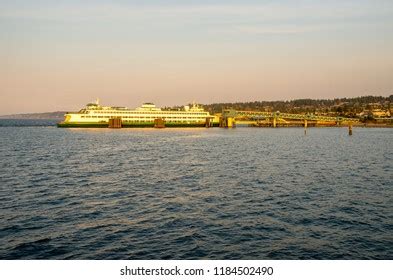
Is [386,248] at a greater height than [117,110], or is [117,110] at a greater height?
[117,110]

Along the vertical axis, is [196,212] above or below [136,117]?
below

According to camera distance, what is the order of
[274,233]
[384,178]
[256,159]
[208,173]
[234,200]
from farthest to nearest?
[256,159] < [208,173] < [384,178] < [234,200] < [274,233]

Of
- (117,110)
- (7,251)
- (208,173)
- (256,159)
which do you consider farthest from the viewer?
(117,110)

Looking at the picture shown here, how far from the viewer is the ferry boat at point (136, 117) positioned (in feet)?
529

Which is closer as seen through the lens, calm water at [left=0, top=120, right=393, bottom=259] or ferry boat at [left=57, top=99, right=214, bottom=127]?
calm water at [left=0, top=120, right=393, bottom=259]

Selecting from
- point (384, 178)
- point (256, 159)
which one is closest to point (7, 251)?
point (384, 178)

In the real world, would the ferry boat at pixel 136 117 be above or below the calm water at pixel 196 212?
above

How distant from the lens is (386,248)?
17.9 meters

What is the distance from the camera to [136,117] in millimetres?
172125

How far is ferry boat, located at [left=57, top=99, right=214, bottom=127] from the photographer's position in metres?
161

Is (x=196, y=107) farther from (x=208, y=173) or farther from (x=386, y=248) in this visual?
(x=386, y=248)

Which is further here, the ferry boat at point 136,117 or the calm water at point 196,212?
the ferry boat at point 136,117

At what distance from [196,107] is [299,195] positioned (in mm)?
160849

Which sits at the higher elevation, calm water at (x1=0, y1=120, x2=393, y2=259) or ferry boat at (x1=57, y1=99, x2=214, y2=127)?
ferry boat at (x1=57, y1=99, x2=214, y2=127)
